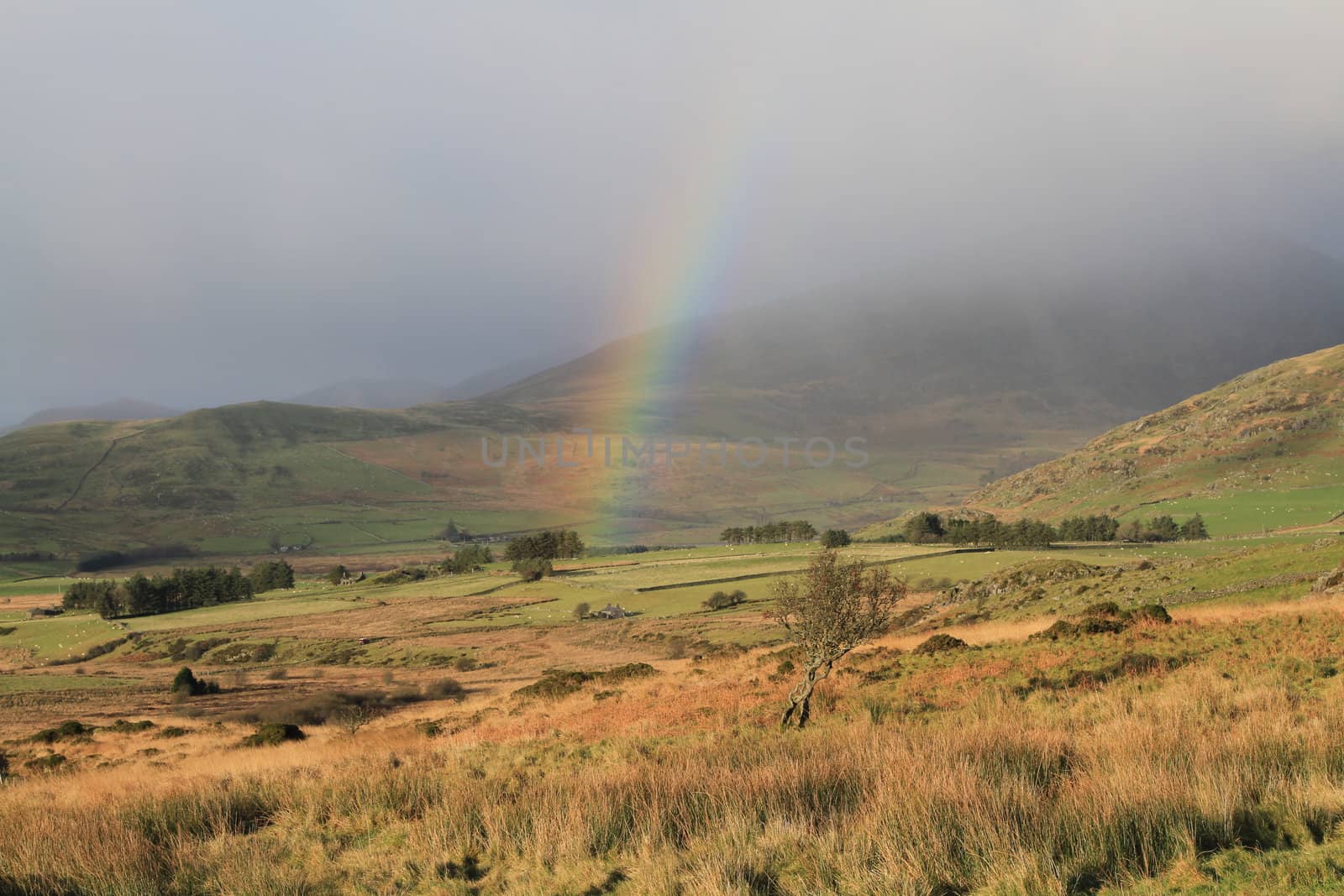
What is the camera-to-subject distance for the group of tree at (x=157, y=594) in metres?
115

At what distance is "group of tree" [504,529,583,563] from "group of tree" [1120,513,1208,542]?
97.1 m

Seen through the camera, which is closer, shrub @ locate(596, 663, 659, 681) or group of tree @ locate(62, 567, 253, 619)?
shrub @ locate(596, 663, 659, 681)

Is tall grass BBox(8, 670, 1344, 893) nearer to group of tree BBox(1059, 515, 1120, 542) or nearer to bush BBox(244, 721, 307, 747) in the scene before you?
bush BBox(244, 721, 307, 747)

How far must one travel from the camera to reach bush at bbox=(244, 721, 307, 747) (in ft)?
99.1

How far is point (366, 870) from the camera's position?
8719 mm

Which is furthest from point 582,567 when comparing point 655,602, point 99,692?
point 99,692

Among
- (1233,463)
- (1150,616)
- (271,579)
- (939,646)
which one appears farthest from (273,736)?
(1233,463)

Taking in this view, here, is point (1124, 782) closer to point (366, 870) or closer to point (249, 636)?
point (366, 870)

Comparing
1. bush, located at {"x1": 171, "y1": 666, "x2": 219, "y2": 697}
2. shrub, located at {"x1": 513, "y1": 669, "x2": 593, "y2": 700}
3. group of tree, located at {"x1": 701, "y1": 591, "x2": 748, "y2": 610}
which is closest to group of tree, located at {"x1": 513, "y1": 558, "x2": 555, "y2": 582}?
group of tree, located at {"x1": 701, "y1": 591, "x2": 748, "y2": 610}

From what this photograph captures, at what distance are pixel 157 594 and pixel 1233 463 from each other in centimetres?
19042

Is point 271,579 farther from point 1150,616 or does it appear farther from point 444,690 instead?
point 1150,616

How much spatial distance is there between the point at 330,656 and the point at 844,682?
64.6 m

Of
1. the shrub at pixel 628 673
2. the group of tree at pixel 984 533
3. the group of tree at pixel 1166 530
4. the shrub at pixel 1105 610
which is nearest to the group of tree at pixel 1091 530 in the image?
the group of tree at pixel 1166 530

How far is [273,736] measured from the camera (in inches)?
1209
